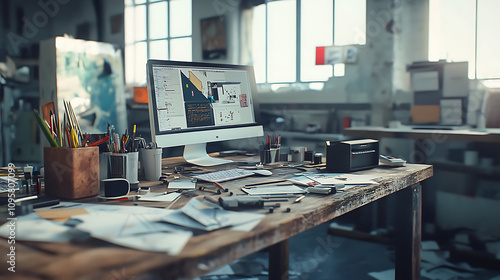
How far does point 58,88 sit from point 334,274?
9.97ft

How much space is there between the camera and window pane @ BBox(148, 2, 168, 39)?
16.5 ft

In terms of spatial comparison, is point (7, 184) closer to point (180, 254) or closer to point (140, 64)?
point (180, 254)

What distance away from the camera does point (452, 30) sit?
3.06 meters

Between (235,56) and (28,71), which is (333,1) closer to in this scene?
(235,56)

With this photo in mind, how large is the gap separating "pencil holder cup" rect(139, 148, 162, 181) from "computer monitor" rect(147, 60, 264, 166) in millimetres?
165

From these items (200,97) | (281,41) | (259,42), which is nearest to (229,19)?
(259,42)

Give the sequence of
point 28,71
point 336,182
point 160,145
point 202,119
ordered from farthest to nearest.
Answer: point 28,71, point 202,119, point 160,145, point 336,182

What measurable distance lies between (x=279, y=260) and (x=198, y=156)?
0.58 m

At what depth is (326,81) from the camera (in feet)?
11.6

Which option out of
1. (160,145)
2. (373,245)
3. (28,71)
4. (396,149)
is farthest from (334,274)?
(28,71)

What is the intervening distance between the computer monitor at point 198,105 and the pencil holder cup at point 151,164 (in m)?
0.17

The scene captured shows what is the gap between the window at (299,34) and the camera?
11.4 feet

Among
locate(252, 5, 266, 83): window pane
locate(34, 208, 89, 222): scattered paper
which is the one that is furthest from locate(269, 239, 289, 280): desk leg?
locate(252, 5, 266, 83): window pane

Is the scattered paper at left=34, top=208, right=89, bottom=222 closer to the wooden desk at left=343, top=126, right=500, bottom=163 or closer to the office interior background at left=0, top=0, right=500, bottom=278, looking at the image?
the office interior background at left=0, top=0, right=500, bottom=278
